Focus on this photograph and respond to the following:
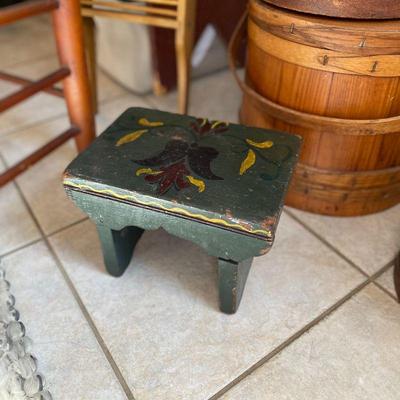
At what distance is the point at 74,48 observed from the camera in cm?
107

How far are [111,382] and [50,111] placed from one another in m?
1.21

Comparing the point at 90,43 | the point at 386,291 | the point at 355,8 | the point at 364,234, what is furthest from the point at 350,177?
the point at 90,43

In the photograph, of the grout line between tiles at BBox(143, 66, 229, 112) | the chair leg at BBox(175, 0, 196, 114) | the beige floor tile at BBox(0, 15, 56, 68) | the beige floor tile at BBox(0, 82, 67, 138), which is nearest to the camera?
the chair leg at BBox(175, 0, 196, 114)

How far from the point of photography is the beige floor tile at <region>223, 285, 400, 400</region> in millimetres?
778

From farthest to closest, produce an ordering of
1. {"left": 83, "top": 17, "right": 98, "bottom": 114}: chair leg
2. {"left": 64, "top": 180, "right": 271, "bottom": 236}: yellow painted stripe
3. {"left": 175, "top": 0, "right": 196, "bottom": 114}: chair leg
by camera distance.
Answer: {"left": 83, "top": 17, "right": 98, "bottom": 114}: chair leg, {"left": 175, "top": 0, "right": 196, "bottom": 114}: chair leg, {"left": 64, "top": 180, "right": 271, "bottom": 236}: yellow painted stripe

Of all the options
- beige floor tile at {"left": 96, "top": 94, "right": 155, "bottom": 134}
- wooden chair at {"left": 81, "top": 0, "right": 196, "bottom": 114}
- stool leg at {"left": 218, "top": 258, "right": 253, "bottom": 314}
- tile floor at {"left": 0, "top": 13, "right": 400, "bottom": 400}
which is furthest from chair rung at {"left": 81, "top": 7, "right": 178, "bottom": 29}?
stool leg at {"left": 218, "top": 258, "right": 253, "bottom": 314}

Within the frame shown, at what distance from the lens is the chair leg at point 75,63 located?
1026 millimetres

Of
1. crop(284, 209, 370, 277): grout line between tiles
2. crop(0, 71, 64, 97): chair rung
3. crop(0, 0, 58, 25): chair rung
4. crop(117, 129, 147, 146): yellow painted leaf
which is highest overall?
crop(0, 0, 58, 25): chair rung

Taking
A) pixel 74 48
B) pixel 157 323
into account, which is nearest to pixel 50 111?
pixel 74 48

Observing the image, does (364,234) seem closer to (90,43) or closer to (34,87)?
(34,87)

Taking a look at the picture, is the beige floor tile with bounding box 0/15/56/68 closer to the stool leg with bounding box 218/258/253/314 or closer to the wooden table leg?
the stool leg with bounding box 218/258/253/314

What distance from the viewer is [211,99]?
1749mm

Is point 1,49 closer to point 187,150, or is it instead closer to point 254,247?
point 187,150

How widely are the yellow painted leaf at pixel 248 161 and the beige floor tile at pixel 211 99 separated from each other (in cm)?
81
